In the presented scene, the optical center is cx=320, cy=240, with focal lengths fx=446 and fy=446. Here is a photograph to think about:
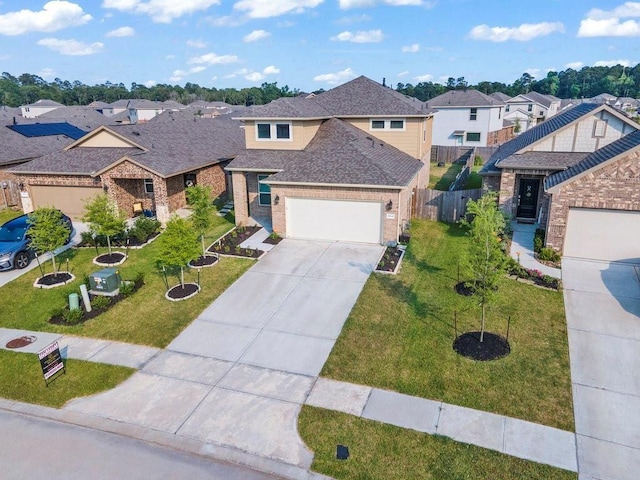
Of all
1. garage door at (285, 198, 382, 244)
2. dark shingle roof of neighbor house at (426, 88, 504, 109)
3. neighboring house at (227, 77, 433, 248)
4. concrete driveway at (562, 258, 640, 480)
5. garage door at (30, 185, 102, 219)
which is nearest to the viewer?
concrete driveway at (562, 258, 640, 480)

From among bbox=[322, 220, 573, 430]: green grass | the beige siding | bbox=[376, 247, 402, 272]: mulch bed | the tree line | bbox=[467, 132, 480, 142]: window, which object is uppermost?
the tree line

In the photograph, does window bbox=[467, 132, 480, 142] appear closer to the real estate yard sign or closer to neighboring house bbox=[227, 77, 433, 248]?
neighboring house bbox=[227, 77, 433, 248]

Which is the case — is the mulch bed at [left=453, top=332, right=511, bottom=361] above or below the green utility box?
below

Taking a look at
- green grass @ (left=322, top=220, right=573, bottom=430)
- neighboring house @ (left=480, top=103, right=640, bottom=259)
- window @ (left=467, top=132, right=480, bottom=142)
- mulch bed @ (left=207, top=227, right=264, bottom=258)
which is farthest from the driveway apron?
window @ (left=467, top=132, right=480, bottom=142)

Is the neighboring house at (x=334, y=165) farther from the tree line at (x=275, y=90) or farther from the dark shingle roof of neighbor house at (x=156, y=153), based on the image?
the tree line at (x=275, y=90)

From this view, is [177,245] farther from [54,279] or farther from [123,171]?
[123,171]

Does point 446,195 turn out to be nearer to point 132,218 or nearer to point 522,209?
point 522,209

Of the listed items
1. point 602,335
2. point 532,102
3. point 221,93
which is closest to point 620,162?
point 602,335
